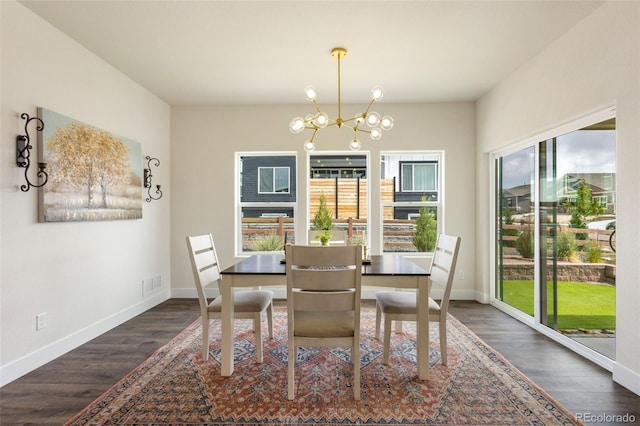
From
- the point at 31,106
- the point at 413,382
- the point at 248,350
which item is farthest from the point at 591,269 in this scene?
the point at 31,106

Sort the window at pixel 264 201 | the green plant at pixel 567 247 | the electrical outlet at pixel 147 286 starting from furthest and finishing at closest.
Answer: the window at pixel 264 201 → the electrical outlet at pixel 147 286 → the green plant at pixel 567 247

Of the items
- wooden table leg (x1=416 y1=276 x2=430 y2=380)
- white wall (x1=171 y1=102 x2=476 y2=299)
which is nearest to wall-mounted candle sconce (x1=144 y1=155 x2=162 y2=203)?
white wall (x1=171 y1=102 x2=476 y2=299)

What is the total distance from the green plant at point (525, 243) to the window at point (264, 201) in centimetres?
272

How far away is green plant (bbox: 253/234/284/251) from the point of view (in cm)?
454

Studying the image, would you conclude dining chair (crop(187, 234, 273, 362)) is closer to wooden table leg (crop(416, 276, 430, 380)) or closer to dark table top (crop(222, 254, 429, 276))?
dark table top (crop(222, 254, 429, 276))

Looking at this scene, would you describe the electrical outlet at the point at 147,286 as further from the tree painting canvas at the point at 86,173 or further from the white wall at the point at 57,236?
the tree painting canvas at the point at 86,173

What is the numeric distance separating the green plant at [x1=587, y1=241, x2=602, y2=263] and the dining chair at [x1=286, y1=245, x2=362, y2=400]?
6.63 feet

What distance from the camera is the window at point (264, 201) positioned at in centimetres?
452

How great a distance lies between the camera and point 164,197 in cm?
432

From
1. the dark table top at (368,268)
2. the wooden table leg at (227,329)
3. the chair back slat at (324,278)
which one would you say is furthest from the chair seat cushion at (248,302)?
the chair back slat at (324,278)

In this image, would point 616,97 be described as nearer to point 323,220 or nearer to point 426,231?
point 426,231

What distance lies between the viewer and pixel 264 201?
4.55 metres

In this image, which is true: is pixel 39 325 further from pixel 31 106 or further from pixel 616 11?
pixel 616 11

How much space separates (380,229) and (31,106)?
3.70 m
